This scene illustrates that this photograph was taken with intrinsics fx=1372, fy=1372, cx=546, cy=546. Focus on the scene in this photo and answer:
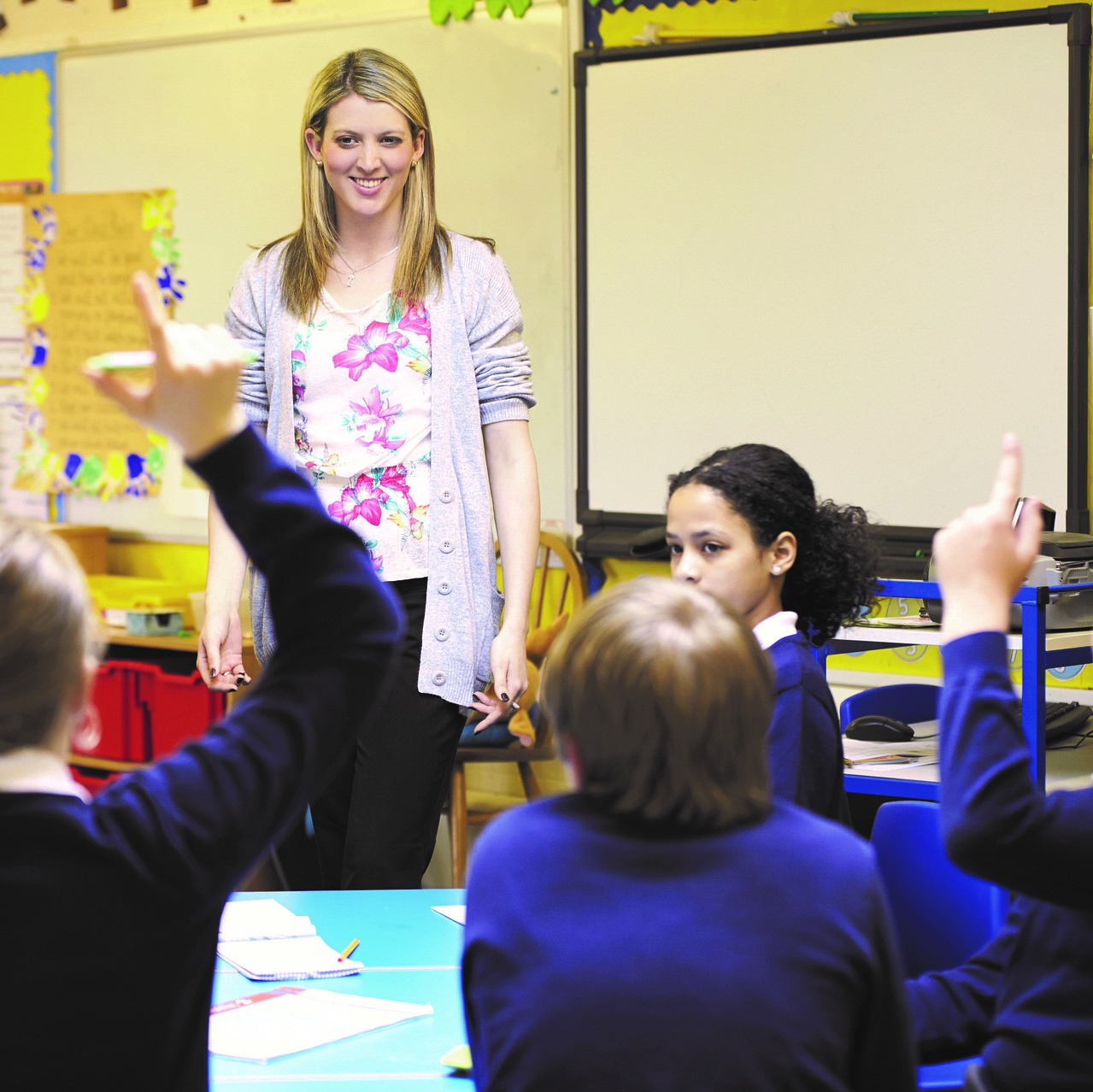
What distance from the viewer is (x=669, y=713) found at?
2.59 ft

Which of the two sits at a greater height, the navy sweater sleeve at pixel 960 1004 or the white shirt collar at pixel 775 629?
the white shirt collar at pixel 775 629

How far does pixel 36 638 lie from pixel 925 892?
101cm

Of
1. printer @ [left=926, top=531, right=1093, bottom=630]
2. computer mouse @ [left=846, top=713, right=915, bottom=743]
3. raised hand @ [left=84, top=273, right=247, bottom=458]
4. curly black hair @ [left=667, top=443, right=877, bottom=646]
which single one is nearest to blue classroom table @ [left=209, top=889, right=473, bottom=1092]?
raised hand @ [left=84, top=273, right=247, bottom=458]

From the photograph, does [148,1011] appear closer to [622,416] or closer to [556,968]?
[556,968]

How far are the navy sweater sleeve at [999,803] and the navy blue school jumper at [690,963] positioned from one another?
103mm

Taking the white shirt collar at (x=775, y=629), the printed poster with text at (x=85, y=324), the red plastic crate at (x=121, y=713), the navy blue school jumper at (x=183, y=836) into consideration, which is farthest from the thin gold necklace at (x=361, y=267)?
the printed poster with text at (x=85, y=324)

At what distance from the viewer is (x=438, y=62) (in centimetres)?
374

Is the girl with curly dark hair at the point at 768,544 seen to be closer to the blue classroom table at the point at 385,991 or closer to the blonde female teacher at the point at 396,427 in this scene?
the blonde female teacher at the point at 396,427

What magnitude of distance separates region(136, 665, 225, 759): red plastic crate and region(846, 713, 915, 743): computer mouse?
1.93 meters

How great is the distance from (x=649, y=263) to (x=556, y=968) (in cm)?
292

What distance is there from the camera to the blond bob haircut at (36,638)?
0.75m

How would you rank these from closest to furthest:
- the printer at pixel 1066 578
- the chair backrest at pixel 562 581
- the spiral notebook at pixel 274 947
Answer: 1. the spiral notebook at pixel 274 947
2. the printer at pixel 1066 578
3. the chair backrest at pixel 562 581

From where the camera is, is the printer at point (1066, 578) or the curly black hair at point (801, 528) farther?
the printer at point (1066, 578)

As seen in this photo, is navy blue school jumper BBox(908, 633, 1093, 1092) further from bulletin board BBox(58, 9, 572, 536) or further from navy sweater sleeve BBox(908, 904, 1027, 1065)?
bulletin board BBox(58, 9, 572, 536)
